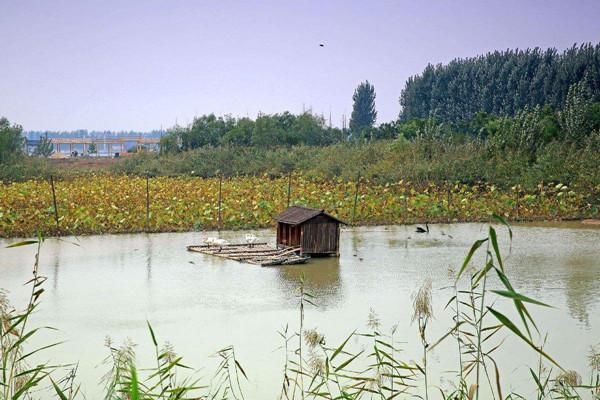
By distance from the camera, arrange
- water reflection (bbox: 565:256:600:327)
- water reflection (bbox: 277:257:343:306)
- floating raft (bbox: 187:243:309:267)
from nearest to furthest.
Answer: water reflection (bbox: 565:256:600:327) < water reflection (bbox: 277:257:343:306) < floating raft (bbox: 187:243:309:267)

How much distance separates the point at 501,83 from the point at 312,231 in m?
27.4

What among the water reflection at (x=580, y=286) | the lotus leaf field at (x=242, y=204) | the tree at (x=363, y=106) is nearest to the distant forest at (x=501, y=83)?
the tree at (x=363, y=106)

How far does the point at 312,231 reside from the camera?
35.4 feet

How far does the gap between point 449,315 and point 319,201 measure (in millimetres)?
8509

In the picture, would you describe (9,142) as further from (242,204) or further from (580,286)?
(580,286)

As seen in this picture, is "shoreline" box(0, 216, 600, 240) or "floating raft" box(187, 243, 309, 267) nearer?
"floating raft" box(187, 243, 309, 267)

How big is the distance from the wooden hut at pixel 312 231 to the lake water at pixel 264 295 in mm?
203

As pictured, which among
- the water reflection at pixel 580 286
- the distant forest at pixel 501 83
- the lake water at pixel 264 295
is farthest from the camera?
the distant forest at pixel 501 83

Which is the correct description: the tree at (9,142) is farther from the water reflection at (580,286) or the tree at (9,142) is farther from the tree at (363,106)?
the tree at (363,106)

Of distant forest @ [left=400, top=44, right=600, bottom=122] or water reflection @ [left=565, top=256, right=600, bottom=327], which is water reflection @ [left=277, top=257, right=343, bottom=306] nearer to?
water reflection @ [left=565, top=256, right=600, bottom=327]

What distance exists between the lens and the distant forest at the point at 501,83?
32.9m

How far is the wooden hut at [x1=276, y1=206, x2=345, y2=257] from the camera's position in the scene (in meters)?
10.7

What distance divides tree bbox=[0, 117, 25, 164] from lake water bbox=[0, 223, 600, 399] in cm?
1249

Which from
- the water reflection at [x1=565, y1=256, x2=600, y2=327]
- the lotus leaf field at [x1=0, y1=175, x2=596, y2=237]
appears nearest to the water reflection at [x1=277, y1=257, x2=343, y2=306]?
the water reflection at [x1=565, y1=256, x2=600, y2=327]
